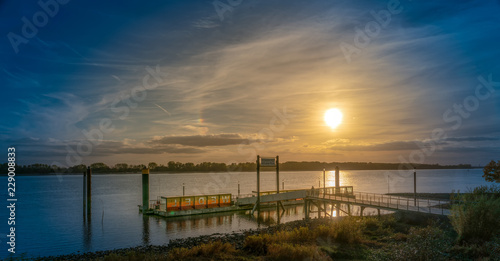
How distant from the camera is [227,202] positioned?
158 feet

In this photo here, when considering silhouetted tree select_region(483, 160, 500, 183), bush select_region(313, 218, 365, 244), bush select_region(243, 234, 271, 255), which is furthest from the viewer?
silhouetted tree select_region(483, 160, 500, 183)

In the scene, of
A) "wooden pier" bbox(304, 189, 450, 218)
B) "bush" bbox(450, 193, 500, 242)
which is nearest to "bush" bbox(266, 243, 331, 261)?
"bush" bbox(450, 193, 500, 242)

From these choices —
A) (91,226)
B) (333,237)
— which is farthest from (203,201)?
(333,237)

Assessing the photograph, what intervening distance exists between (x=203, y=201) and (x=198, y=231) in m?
11.3

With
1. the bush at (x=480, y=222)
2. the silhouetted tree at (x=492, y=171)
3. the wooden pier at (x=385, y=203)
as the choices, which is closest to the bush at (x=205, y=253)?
the bush at (x=480, y=222)

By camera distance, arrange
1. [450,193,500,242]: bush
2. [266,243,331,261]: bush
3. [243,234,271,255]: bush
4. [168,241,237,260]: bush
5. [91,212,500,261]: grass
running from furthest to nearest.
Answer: [243,234,271,255]: bush < [168,241,237,260]: bush < [450,193,500,242]: bush < [266,243,331,261]: bush < [91,212,500,261]: grass

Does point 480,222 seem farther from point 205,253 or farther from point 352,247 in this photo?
point 205,253

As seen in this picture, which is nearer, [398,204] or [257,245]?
[257,245]

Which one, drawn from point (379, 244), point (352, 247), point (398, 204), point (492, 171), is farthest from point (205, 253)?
point (492, 171)

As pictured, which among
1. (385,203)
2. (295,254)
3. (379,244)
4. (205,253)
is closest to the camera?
(295,254)

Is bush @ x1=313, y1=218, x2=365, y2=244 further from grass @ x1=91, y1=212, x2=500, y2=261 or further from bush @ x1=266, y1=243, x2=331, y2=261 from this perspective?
bush @ x1=266, y1=243, x2=331, y2=261

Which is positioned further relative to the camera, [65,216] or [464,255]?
[65,216]

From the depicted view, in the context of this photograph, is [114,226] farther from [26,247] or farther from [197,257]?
[197,257]

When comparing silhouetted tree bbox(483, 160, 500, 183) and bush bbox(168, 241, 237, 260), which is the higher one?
silhouetted tree bbox(483, 160, 500, 183)
